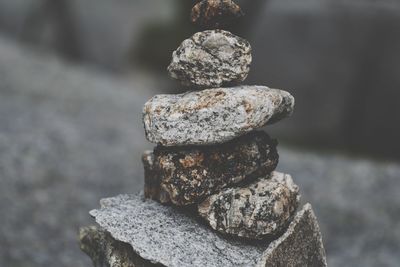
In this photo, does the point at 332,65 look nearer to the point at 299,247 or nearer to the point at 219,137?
the point at 299,247

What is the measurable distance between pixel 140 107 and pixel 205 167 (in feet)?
36.2

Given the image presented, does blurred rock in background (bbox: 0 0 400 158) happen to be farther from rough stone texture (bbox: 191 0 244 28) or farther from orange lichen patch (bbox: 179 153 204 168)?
orange lichen patch (bbox: 179 153 204 168)

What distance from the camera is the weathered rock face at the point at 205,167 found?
413cm

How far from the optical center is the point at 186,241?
13.4 feet

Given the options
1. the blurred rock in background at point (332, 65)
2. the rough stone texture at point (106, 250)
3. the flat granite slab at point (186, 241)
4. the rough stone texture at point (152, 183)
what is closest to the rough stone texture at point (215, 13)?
the rough stone texture at point (152, 183)

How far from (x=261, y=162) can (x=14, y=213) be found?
18.3 feet

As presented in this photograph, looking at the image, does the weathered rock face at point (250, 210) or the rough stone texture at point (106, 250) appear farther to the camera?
the rough stone texture at point (106, 250)

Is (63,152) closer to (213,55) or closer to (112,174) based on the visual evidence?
(112,174)

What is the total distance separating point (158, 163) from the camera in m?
4.30

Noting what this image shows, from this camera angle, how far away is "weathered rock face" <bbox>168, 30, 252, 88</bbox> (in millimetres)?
4156

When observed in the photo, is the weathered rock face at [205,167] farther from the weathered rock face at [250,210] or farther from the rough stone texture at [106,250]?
the rough stone texture at [106,250]

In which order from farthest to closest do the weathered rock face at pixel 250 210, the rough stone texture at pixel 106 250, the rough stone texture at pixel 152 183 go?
the rough stone texture at pixel 152 183 < the rough stone texture at pixel 106 250 < the weathered rock face at pixel 250 210

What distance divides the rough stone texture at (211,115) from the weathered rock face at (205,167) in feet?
0.41

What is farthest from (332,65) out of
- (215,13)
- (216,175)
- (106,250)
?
(106,250)
